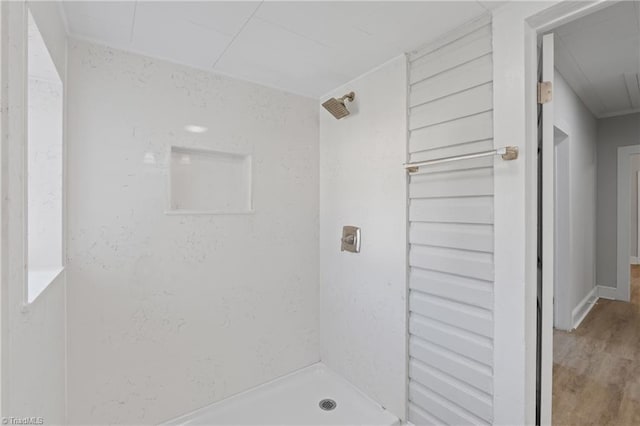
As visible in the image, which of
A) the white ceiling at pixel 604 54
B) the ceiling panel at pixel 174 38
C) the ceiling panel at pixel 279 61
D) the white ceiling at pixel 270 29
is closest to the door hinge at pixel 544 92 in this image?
the white ceiling at pixel 270 29

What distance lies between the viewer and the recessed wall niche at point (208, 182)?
6.15 ft

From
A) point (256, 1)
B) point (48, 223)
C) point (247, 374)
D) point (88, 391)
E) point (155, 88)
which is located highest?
point (256, 1)

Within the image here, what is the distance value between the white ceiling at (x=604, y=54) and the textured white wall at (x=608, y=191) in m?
0.64

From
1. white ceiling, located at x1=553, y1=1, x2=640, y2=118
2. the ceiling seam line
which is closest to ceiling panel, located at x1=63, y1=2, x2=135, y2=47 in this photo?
the ceiling seam line

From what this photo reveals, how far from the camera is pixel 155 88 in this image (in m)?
1.72

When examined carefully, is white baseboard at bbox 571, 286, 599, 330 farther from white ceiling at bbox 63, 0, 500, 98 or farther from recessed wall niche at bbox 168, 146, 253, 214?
recessed wall niche at bbox 168, 146, 253, 214

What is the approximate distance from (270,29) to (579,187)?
3312mm

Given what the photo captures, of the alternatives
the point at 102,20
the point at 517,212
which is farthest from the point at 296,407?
the point at 102,20

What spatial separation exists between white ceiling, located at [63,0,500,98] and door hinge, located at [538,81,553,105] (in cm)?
39

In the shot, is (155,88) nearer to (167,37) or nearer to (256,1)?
(167,37)

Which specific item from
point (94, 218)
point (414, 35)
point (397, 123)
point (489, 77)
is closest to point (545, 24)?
point (489, 77)

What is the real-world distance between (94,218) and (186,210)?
0.45 m

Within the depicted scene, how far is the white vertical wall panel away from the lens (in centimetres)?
140

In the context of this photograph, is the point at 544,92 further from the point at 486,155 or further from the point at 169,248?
the point at 169,248
